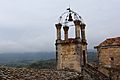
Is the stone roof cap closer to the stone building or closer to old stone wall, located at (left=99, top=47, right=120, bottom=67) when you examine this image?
the stone building

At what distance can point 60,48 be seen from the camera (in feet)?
74.7

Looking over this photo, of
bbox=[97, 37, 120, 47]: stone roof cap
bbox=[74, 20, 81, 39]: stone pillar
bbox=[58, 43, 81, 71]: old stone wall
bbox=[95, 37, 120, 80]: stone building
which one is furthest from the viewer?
bbox=[97, 37, 120, 47]: stone roof cap

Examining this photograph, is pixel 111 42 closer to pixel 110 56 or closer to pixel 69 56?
pixel 110 56

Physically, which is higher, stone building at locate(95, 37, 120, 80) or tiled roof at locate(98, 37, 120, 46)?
tiled roof at locate(98, 37, 120, 46)

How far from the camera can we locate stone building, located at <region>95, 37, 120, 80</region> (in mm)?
23828

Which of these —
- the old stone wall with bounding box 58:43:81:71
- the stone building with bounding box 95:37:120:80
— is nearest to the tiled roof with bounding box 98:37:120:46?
the stone building with bounding box 95:37:120:80

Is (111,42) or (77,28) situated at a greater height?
(77,28)

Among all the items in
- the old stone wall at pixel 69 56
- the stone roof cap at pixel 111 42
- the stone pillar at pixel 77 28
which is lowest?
the old stone wall at pixel 69 56

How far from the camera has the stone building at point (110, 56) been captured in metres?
23.8

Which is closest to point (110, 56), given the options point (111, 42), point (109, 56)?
point (109, 56)

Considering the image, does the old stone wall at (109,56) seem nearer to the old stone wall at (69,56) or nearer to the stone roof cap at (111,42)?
the stone roof cap at (111,42)

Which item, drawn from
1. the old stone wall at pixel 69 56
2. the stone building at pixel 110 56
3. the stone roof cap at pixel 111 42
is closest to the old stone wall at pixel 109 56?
the stone building at pixel 110 56

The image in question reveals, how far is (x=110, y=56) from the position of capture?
24344mm

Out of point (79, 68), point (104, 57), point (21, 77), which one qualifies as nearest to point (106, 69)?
point (104, 57)
